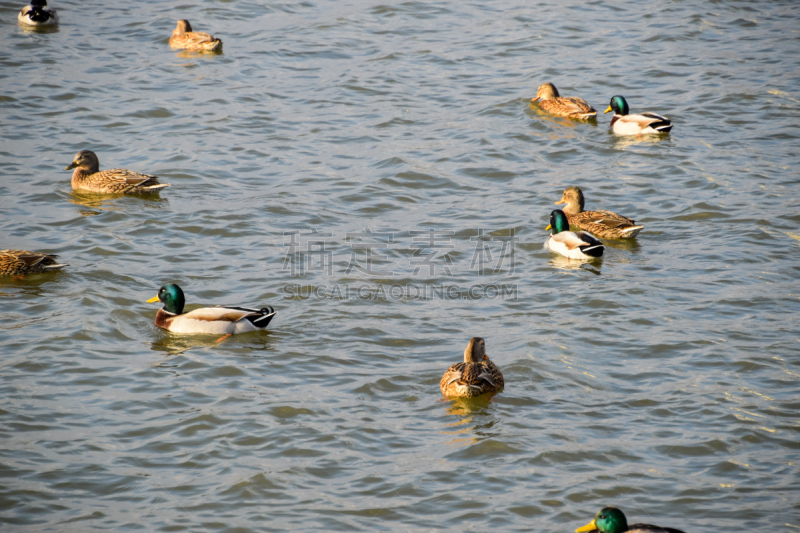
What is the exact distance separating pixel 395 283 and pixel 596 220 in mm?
3287

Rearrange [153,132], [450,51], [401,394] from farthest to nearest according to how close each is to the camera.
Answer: [450,51] < [153,132] < [401,394]

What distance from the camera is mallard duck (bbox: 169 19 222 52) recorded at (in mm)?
18297

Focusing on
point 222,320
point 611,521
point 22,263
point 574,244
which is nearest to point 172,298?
point 222,320

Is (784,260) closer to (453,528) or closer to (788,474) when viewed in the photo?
(788,474)

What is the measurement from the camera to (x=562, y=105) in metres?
15.5

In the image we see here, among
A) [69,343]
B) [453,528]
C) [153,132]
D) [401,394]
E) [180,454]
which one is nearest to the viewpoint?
[453,528]

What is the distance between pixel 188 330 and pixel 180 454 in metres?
2.31

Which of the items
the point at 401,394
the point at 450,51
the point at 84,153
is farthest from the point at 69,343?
the point at 450,51

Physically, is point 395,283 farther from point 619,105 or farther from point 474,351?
point 619,105

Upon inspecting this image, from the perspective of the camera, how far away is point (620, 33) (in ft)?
66.9

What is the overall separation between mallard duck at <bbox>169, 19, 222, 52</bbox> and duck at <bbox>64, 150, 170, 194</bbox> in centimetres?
659

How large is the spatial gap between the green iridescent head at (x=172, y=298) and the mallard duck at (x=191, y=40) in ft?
35.3

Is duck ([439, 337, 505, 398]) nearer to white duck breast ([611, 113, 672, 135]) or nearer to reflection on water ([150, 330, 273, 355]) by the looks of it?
reflection on water ([150, 330, 273, 355])

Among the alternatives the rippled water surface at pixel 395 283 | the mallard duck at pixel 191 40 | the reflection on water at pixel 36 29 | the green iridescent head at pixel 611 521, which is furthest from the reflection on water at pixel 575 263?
the reflection on water at pixel 36 29
